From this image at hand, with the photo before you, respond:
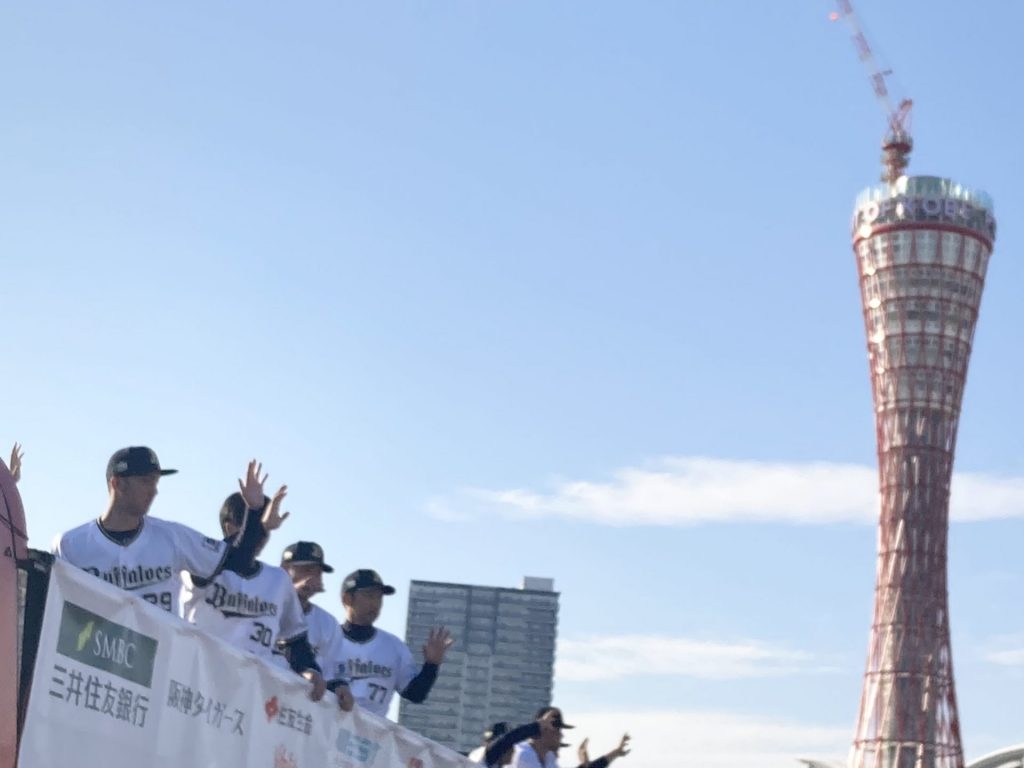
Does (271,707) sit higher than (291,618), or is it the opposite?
(291,618)

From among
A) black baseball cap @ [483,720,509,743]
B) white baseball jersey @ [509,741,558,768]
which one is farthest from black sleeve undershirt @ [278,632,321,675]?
black baseball cap @ [483,720,509,743]

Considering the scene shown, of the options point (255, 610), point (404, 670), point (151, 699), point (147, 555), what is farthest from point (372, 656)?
point (151, 699)

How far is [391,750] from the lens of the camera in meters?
10.2

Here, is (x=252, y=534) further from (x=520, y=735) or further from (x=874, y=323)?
(x=874, y=323)

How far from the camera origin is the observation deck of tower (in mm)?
70000

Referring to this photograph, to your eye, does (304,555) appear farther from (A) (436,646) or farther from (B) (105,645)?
(B) (105,645)

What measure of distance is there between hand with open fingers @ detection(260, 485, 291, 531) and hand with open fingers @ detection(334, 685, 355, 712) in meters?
1.13

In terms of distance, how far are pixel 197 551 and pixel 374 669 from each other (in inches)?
107

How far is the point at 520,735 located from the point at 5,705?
22.7 ft

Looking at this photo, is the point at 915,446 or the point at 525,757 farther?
the point at 915,446

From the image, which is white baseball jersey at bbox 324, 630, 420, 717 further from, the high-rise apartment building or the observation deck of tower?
the high-rise apartment building

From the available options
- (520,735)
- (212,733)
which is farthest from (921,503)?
(212,733)

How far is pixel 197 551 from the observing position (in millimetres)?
8523

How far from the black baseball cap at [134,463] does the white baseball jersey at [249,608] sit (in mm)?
1178
